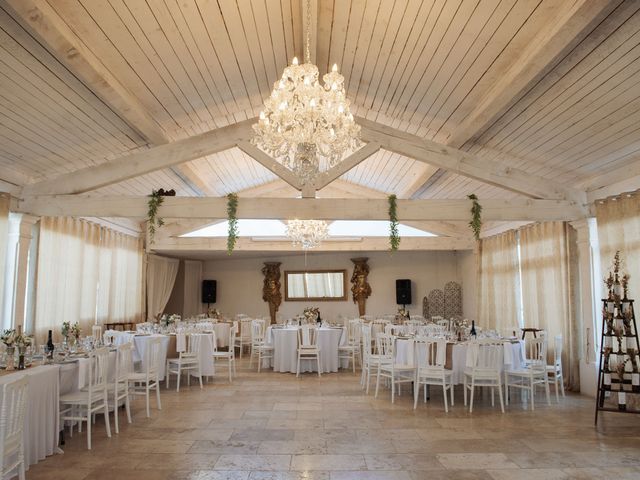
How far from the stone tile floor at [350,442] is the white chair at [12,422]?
0.47 m

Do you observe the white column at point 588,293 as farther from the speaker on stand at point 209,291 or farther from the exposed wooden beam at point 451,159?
the speaker on stand at point 209,291

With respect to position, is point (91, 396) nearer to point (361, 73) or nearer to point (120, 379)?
point (120, 379)

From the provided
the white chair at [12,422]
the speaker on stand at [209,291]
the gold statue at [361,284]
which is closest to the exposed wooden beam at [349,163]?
the white chair at [12,422]

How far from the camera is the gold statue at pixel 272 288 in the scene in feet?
46.7

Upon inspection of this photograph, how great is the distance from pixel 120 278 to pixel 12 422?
7.28 metres

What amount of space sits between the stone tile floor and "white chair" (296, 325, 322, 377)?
6.15 feet

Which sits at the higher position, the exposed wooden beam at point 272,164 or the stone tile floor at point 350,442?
the exposed wooden beam at point 272,164

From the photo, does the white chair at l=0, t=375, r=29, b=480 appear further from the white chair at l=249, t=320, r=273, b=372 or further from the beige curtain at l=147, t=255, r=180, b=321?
the beige curtain at l=147, t=255, r=180, b=321

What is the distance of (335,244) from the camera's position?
1259 cm

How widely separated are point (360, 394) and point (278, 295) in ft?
24.0

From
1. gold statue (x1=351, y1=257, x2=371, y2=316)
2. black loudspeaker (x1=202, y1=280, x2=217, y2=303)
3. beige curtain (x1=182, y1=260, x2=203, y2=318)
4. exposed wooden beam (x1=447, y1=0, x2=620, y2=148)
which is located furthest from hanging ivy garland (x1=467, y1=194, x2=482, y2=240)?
beige curtain (x1=182, y1=260, x2=203, y2=318)

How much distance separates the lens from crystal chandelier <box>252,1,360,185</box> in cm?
431

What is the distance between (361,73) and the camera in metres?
6.31

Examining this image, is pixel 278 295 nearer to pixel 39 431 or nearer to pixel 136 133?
pixel 136 133
